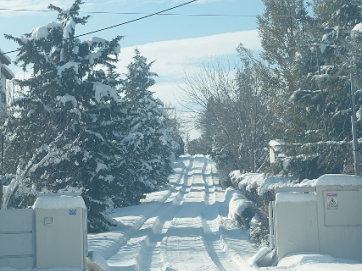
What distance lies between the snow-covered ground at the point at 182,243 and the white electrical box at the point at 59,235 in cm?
45

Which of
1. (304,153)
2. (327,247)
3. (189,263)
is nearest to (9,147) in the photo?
(189,263)

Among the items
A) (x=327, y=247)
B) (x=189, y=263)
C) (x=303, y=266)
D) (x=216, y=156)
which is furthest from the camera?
(x=216, y=156)

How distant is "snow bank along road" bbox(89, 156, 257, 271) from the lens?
18.0 m

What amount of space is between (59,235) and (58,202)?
0.73 meters

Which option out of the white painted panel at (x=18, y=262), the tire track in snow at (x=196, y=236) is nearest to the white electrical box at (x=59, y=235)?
the white painted panel at (x=18, y=262)

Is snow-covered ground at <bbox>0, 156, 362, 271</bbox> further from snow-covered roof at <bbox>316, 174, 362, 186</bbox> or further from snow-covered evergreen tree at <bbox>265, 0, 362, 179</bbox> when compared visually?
snow-covered evergreen tree at <bbox>265, 0, 362, 179</bbox>

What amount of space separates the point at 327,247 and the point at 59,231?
21.0ft

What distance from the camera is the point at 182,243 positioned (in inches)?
905

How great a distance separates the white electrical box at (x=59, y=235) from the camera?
46.9 ft

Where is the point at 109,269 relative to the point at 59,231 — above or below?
below

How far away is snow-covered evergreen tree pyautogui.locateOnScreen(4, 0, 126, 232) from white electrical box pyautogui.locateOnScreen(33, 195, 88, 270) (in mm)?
9454

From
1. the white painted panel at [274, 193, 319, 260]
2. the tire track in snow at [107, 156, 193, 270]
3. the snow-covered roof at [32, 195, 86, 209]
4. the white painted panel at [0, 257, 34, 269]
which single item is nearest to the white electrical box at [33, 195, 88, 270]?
the snow-covered roof at [32, 195, 86, 209]

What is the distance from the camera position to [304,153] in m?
21.7

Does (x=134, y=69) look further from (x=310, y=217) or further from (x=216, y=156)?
(x=310, y=217)
